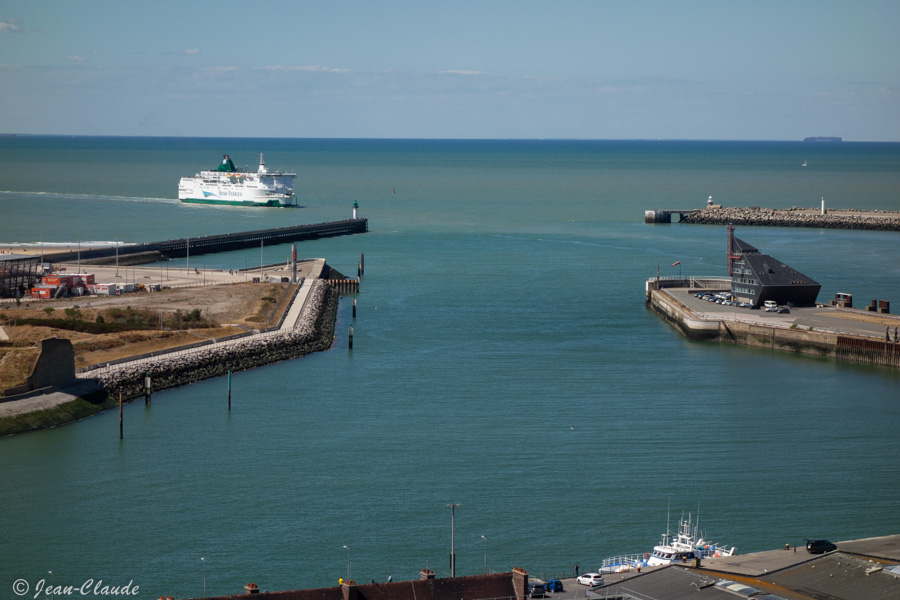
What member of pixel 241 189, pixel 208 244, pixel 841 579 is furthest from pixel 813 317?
pixel 241 189

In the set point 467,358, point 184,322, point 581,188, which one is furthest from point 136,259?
point 581,188

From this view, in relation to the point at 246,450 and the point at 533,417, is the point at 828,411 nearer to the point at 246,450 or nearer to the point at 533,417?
the point at 533,417

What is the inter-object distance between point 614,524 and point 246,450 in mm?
11707

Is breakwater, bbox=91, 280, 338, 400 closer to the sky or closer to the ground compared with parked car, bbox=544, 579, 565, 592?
closer to the sky

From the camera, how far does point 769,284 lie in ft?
191

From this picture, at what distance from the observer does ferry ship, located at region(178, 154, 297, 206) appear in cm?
12588

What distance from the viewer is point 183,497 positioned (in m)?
29.0

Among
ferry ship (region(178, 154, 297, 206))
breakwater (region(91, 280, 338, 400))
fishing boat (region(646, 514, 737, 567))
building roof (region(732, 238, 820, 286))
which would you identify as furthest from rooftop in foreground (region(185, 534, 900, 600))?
ferry ship (region(178, 154, 297, 206))

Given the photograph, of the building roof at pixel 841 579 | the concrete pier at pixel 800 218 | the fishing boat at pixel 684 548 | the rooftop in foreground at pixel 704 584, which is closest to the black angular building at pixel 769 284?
the fishing boat at pixel 684 548

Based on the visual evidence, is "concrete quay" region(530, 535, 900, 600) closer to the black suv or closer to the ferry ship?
the black suv

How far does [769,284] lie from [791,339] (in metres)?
7.27

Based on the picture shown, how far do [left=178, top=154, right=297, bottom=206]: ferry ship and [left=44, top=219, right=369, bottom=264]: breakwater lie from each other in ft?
77.9

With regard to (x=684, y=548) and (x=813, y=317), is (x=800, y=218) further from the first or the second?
(x=684, y=548)

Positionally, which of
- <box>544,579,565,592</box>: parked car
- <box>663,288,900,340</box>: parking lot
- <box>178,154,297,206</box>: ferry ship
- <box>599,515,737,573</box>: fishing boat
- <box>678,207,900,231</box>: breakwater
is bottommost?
<box>599,515,737,573</box>: fishing boat
